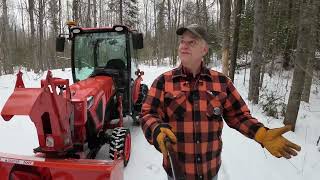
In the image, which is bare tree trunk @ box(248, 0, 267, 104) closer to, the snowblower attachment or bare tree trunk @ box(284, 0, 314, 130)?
bare tree trunk @ box(284, 0, 314, 130)

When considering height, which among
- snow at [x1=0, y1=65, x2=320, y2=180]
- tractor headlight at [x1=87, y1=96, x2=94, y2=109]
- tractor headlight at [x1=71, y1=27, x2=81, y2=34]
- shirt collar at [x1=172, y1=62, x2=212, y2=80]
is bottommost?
snow at [x1=0, y1=65, x2=320, y2=180]

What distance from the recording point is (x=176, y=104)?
2.45 m

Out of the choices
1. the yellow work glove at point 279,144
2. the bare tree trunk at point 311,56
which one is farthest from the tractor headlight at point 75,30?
the yellow work glove at point 279,144

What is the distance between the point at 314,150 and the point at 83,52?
462cm

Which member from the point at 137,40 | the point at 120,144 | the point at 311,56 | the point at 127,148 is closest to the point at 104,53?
the point at 137,40

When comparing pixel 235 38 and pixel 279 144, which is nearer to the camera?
pixel 279 144

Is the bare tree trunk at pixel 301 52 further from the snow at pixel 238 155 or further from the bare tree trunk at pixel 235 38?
the bare tree trunk at pixel 235 38

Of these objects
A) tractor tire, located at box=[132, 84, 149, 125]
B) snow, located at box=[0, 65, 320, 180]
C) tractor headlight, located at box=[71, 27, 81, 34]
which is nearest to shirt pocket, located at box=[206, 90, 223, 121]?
snow, located at box=[0, 65, 320, 180]

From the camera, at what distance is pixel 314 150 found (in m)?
6.00

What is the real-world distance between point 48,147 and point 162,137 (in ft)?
7.92

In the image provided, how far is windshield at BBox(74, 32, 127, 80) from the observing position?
22.4 ft

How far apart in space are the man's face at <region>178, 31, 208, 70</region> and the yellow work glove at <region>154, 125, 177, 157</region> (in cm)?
54

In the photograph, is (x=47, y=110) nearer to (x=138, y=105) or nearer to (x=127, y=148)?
(x=127, y=148)

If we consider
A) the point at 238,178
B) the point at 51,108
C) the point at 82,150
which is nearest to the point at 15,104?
the point at 51,108
